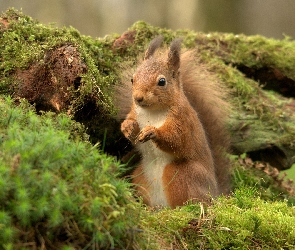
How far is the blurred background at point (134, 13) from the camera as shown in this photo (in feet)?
51.8

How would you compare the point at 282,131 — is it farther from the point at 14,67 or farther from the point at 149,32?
the point at 14,67

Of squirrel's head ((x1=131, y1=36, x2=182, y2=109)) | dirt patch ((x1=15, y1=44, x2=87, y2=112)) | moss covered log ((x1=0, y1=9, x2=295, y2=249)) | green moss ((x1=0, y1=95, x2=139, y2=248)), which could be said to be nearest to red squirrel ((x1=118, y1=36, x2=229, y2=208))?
squirrel's head ((x1=131, y1=36, x2=182, y2=109))

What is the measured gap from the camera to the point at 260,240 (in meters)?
3.92

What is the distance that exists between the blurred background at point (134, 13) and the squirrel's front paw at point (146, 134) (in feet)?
36.3

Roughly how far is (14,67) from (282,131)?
312 centimetres

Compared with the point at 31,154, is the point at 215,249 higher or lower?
lower

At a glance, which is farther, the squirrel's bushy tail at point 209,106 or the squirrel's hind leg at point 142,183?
the squirrel's bushy tail at point 209,106

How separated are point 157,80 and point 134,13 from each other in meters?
11.7

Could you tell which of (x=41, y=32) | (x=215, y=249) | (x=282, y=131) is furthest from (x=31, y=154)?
(x=282, y=131)

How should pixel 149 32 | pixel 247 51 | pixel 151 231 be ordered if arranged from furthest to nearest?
pixel 247 51
pixel 149 32
pixel 151 231

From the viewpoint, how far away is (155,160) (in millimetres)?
5148

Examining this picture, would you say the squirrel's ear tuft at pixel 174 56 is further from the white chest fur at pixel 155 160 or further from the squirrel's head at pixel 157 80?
the white chest fur at pixel 155 160

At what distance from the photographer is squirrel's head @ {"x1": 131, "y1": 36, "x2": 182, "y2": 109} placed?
493cm

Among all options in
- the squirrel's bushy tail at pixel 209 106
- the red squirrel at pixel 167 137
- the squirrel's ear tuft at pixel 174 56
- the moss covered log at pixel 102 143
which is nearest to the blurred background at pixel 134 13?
the moss covered log at pixel 102 143
